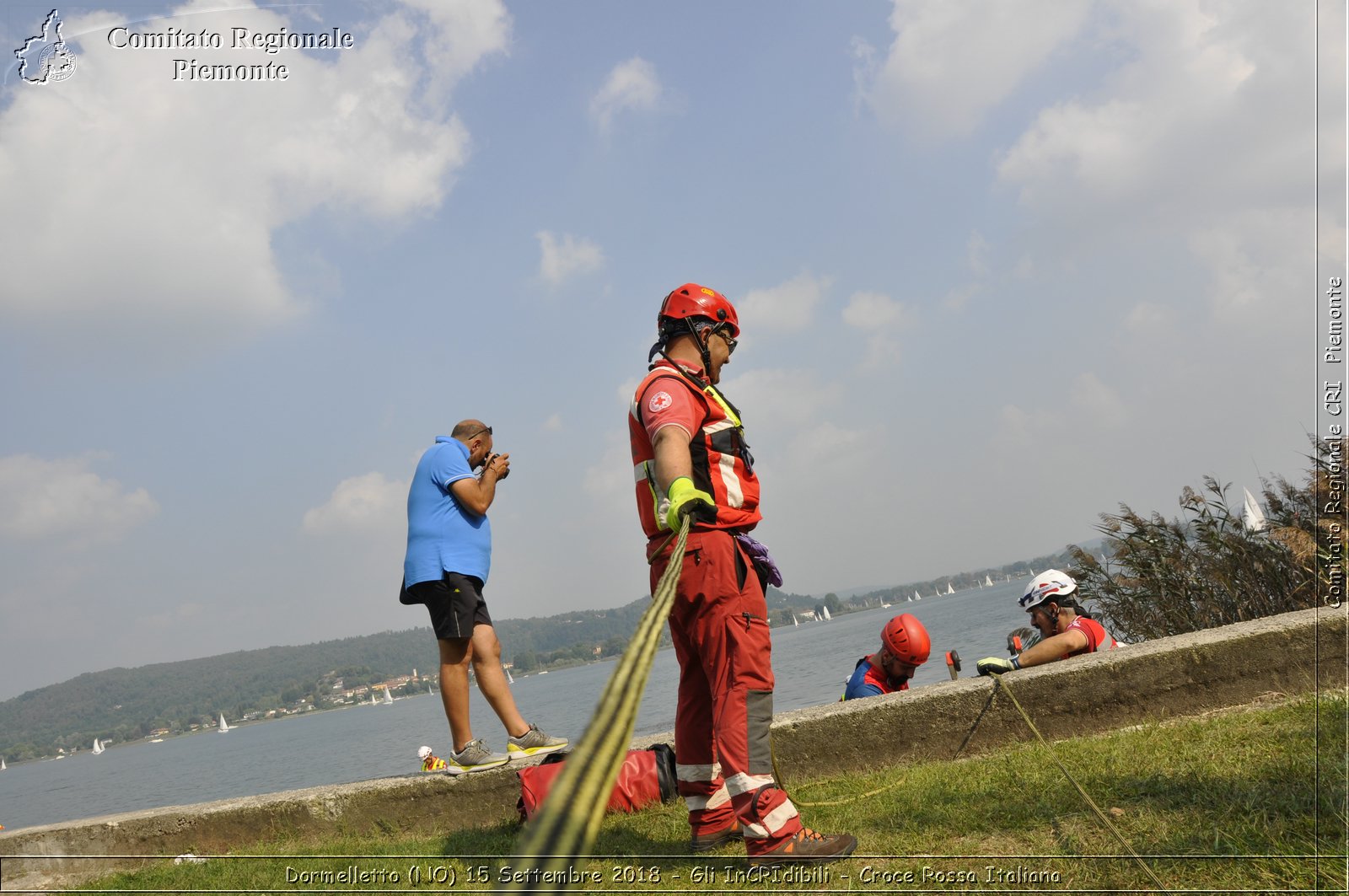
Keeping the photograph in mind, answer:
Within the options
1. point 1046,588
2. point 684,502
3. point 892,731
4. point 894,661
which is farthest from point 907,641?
point 684,502

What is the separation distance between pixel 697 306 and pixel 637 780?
2454 mm

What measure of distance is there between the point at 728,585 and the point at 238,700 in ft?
339

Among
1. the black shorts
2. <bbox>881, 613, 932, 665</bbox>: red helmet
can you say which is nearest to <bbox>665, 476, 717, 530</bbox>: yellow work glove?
the black shorts

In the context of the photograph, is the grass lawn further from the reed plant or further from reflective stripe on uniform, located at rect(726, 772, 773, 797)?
the reed plant

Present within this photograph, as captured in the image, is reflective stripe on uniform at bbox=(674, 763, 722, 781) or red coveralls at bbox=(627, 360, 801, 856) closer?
red coveralls at bbox=(627, 360, 801, 856)

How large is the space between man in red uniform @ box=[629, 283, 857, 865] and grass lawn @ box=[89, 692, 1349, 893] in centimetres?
18

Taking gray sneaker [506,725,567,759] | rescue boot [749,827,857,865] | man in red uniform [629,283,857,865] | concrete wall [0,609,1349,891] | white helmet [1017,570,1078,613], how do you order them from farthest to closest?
white helmet [1017,570,1078,613] < gray sneaker [506,725,567,759] < concrete wall [0,609,1349,891] < man in red uniform [629,283,857,865] < rescue boot [749,827,857,865]

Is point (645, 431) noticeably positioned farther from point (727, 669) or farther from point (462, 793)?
point (462, 793)

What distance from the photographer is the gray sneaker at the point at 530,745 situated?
551cm

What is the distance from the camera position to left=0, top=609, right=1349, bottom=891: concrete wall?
4.42 metres

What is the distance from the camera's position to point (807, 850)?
3.30 metres

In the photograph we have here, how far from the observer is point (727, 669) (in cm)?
357

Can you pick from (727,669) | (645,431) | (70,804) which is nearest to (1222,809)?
(727,669)

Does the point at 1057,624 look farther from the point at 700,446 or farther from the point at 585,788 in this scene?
the point at 585,788
